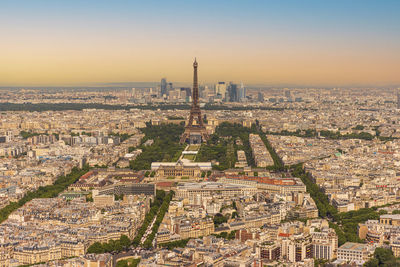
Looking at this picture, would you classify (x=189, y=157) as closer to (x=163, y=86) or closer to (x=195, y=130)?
(x=195, y=130)

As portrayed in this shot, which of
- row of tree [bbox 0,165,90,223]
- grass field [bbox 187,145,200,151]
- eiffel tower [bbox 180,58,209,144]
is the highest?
eiffel tower [bbox 180,58,209,144]

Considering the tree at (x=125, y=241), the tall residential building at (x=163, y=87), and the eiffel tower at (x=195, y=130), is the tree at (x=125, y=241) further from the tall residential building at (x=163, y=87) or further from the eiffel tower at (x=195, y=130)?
the tall residential building at (x=163, y=87)

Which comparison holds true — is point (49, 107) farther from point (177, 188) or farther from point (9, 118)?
point (177, 188)

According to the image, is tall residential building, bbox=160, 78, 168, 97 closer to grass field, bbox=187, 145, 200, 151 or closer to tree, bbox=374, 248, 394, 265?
grass field, bbox=187, 145, 200, 151

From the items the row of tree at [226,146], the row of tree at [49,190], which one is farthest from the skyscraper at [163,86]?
the row of tree at [49,190]

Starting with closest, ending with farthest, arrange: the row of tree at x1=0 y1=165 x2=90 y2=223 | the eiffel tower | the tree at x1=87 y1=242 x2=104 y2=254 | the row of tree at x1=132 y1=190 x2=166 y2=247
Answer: the tree at x1=87 y1=242 x2=104 y2=254 → the row of tree at x1=132 y1=190 x2=166 y2=247 → the row of tree at x1=0 y1=165 x2=90 y2=223 → the eiffel tower

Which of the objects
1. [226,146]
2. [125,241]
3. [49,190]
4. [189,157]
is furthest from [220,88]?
[125,241]

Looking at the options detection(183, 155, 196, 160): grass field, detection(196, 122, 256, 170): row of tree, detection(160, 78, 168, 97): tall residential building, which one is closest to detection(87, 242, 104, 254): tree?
detection(196, 122, 256, 170): row of tree

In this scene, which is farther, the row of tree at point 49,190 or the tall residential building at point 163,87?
the tall residential building at point 163,87
